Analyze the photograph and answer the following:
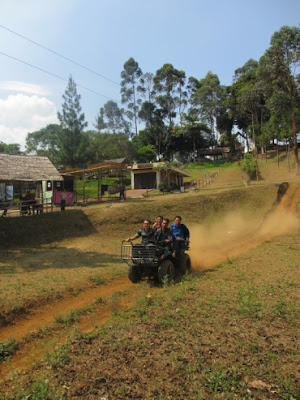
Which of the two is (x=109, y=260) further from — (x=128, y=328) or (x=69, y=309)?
(x=128, y=328)

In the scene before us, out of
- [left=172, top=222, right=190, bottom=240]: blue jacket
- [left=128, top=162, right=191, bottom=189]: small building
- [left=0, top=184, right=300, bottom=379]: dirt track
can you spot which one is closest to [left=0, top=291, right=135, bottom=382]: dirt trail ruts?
[left=0, top=184, right=300, bottom=379]: dirt track

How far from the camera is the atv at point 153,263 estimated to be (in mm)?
8422

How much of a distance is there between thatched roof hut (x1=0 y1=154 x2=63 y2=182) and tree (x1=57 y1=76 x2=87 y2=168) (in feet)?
88.2

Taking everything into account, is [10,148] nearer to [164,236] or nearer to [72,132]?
[72,132]

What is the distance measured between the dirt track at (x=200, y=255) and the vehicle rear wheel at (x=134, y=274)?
0.87 ft

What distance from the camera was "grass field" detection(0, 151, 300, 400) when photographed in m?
3.71

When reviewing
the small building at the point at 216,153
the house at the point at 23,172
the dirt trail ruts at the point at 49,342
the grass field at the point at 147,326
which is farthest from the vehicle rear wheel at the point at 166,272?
the small building at the point at 216,153

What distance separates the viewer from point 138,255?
28.0ft

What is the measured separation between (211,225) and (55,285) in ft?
45.6

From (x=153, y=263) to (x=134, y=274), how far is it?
0.98m

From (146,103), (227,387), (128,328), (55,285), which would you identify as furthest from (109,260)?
(146,103)

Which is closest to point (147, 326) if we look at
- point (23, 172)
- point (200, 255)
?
point (200, 255)

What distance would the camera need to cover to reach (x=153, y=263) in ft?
27.5

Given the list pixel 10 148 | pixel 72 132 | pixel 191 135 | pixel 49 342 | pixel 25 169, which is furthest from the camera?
pixel 10 148
